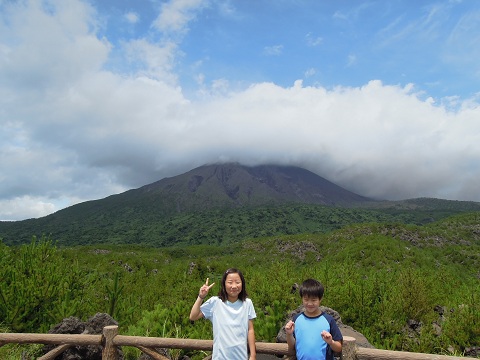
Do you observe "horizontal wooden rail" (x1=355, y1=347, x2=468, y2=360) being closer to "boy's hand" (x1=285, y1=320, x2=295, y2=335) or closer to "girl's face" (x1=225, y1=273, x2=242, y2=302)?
"boy's hand" (x1=285, y1=320, x2=295, y2=335)

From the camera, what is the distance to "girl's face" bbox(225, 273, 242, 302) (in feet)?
16.0

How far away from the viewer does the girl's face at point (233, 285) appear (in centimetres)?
486

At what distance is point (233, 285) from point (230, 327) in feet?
1.82

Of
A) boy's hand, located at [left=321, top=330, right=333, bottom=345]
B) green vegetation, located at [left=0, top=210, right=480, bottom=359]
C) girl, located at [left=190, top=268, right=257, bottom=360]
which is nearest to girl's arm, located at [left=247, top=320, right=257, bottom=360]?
girl, located at [left=190, top=268, right=257, bottom=360]

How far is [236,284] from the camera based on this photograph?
4871 millimetres

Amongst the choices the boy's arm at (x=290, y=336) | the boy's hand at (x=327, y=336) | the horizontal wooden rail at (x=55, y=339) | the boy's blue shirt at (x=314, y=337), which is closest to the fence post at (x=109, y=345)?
the horizontal wooden rail at (x=55, y=339)

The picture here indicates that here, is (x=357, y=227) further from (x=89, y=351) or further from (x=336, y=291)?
(x=89, y=351)

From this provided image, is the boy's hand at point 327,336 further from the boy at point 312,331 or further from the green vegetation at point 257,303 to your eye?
the green vegetation at point 257,303

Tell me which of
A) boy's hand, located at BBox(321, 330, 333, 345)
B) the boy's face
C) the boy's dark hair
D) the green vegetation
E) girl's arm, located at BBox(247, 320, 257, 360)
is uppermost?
the boy's dark hair

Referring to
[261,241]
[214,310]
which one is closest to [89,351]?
[214,310]

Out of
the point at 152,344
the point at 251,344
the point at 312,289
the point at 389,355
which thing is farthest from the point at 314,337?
the point at 152,344

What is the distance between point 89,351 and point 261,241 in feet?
344

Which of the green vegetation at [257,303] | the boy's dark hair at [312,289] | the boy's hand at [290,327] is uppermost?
the boy's dark hair at [312,289]

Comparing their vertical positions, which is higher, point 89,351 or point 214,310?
point 214,310
